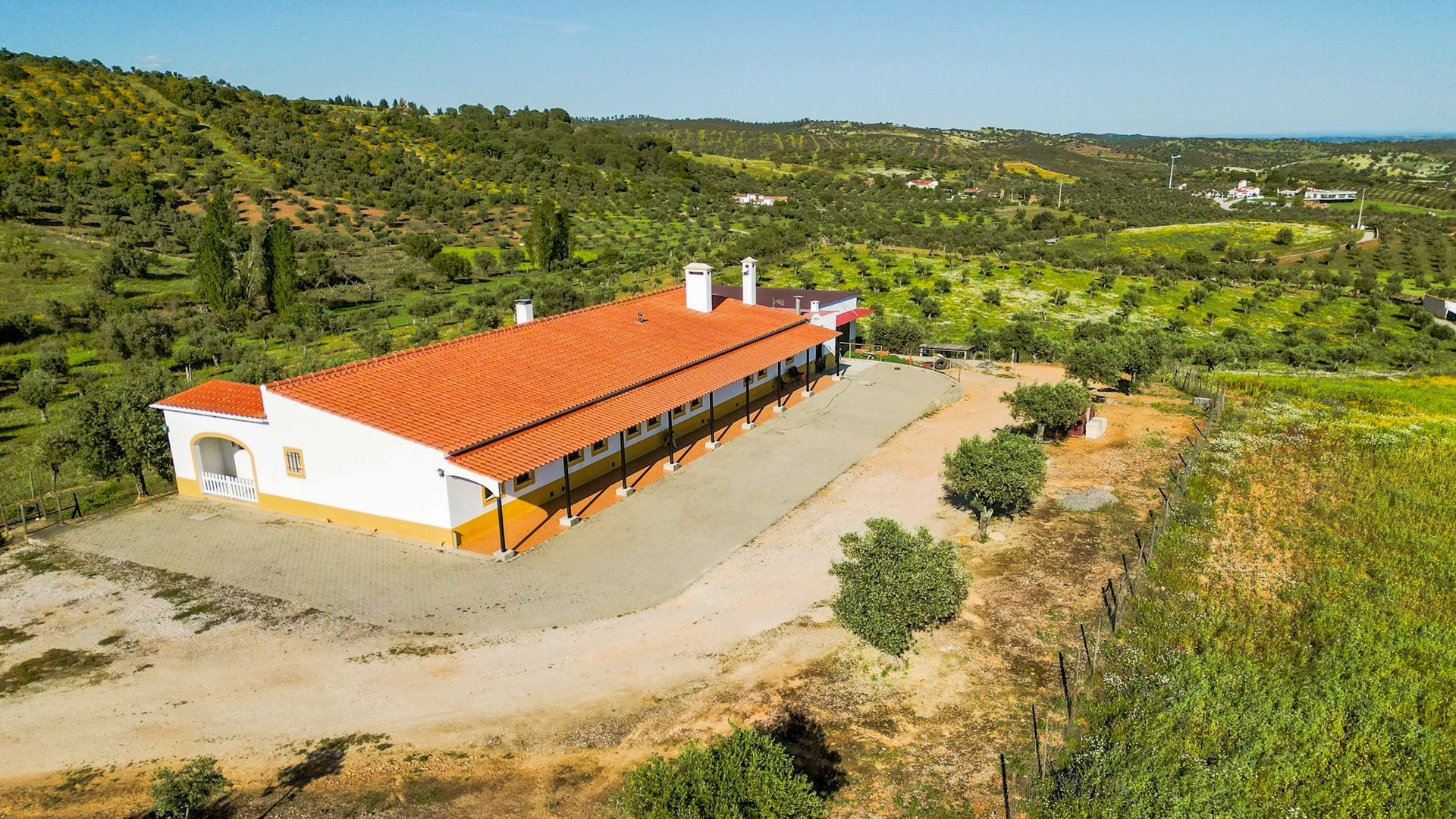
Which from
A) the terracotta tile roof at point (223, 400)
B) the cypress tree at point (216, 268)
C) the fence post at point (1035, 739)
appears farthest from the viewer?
the cypress tree at point (216, 268)

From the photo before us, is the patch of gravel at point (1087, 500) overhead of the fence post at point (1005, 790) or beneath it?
beneath

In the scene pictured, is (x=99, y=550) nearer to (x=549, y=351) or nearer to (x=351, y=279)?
Answer: (x=549, y=351)

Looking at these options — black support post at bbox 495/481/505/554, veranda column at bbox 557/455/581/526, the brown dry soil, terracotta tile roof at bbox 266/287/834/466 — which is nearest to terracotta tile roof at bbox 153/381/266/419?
terracotta tile roof at bbox 266/287/834/466

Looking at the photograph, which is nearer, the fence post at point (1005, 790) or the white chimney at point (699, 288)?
the fence post at point (1005, 790)

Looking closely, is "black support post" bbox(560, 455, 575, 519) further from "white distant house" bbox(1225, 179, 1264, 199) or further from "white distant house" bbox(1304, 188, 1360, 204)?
"white distant house" bbox(1304, 188, 1360, 204)

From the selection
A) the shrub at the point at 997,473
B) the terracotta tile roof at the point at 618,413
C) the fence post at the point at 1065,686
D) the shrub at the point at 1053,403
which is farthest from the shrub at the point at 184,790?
the shrub at the point at 1053,403

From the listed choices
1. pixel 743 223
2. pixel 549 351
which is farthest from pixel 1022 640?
pixel 743 223

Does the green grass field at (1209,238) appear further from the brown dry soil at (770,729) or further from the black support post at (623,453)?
the brown dry soil at (770,729)
